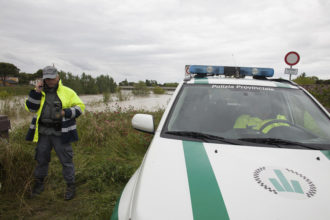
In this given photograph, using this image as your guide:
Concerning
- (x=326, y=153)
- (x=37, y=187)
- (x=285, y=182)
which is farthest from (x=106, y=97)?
(x=285, y=182)

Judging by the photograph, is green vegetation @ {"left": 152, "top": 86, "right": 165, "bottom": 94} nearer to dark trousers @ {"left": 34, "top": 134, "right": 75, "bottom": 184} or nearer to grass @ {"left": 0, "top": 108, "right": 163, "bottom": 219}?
grass @ {"left": 0, "top": 108, "right": 163, "bottom": 219}

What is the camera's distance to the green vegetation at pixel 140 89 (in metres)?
18.5

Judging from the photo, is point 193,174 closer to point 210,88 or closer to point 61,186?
point 210,88

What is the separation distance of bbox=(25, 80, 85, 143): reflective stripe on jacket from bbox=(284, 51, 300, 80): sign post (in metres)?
6.96

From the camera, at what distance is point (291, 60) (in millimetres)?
7488

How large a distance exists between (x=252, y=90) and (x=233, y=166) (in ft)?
3.61

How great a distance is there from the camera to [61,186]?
320 cm

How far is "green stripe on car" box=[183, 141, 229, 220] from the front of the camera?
1068 mm

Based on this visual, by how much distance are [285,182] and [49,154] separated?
270 centimetres

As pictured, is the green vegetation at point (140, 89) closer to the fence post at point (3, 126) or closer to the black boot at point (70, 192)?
the fence post at point (3, 126)

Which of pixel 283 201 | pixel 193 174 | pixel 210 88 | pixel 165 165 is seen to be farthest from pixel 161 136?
pixel 283 201

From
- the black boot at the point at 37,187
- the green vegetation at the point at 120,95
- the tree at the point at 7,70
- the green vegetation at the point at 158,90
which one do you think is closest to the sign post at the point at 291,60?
the black boot at the point at 37,187

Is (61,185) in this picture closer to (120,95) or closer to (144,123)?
(144,123)

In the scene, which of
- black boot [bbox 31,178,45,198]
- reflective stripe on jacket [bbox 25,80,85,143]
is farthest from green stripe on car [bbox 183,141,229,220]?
black boot [bbox 31,178,45,198]
